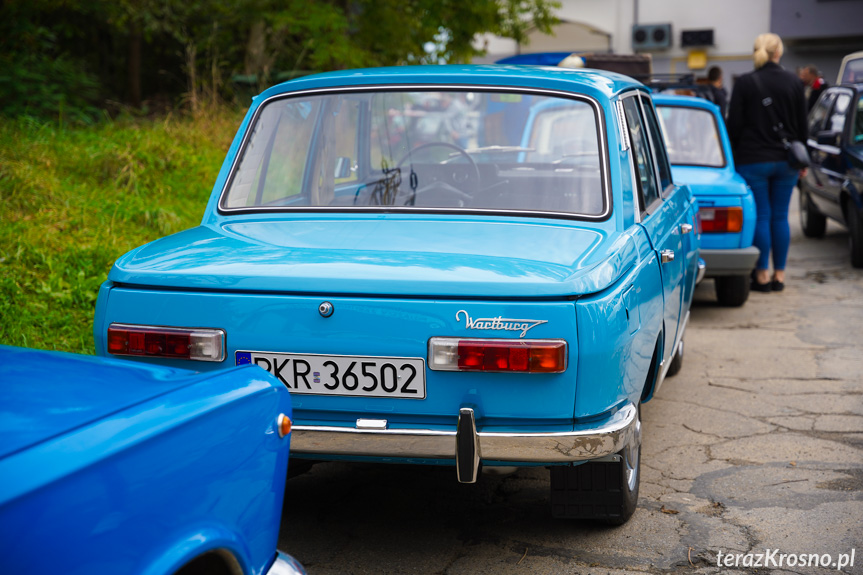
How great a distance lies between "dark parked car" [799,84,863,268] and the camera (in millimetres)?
9133

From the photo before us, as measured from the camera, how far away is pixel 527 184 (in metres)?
3.70

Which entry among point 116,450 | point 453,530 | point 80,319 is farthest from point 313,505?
point 80,319

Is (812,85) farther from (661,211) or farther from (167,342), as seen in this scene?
(167,342)

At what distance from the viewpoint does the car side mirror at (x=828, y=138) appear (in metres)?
9.70

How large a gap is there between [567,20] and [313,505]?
28455 millimetres

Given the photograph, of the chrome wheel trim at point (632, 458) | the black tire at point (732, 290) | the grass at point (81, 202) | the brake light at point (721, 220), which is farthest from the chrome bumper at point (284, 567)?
the black tire at point (732, 290)

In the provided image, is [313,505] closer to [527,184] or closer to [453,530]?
[453,530]

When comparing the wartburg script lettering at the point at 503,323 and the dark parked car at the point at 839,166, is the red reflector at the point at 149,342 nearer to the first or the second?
the wartburg script lettering at the point at 503,323

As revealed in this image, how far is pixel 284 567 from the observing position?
7.14ft

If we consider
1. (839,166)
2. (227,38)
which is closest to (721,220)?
(839,166)

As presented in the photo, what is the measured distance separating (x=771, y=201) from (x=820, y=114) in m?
4.02

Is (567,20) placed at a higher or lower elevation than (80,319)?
higher

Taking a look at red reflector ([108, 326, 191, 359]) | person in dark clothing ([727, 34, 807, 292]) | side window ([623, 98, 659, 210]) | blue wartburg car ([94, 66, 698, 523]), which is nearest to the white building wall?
person in dark clothing ([727, 34, 807, 292])

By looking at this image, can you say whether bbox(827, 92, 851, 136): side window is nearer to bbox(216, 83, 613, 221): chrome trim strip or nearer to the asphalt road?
the asphalt road
